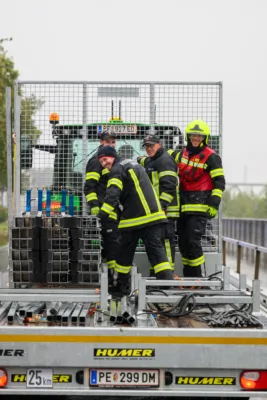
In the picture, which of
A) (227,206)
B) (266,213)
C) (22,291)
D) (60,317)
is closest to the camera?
(60,317)

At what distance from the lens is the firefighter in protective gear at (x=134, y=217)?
23.3ft

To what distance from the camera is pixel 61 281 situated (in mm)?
6711

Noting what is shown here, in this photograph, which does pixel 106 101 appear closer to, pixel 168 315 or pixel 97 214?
pixel 97 214

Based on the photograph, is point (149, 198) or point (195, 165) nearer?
point (149, 198)

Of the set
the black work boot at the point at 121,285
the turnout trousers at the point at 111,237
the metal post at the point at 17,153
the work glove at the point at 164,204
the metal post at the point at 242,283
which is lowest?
the black work boot at the point at 121,285

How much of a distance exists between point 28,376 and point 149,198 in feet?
10.0

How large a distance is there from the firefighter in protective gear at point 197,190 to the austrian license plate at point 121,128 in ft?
2.23

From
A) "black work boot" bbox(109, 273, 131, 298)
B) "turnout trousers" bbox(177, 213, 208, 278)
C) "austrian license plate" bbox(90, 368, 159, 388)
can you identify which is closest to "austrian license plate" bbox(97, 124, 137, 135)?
"turnout trousers" bbox(177, 213, 208, 278)

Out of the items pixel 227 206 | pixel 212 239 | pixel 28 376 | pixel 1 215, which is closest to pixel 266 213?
pixel 227 206

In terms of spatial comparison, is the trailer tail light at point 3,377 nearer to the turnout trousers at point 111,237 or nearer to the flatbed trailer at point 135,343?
the flatbed trailer at point 135,343

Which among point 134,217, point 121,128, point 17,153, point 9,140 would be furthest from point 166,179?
point 9,140

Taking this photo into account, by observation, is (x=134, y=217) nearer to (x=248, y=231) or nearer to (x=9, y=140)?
(x=9, y=140)

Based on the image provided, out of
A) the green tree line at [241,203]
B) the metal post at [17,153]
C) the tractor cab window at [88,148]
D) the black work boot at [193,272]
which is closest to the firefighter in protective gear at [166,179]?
the black work boot at [193,272]

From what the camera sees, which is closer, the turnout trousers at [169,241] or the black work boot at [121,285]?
the black work boot at [121,285]
